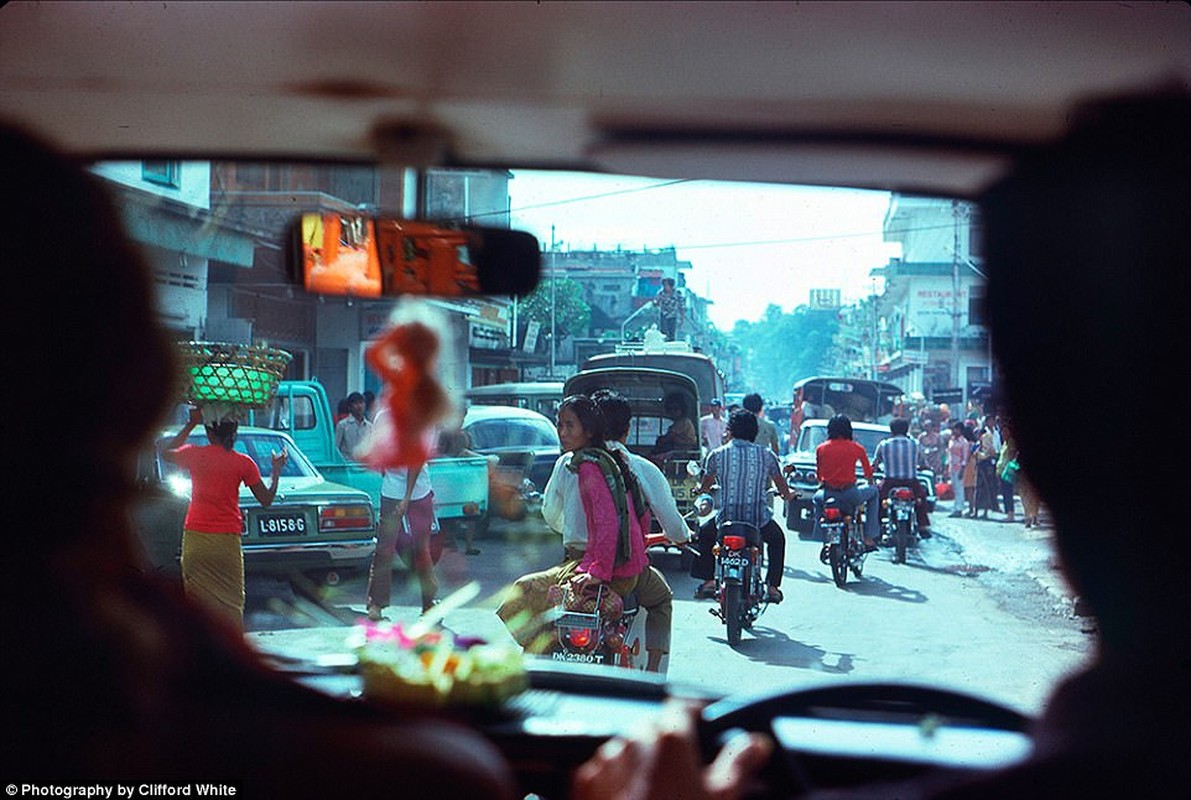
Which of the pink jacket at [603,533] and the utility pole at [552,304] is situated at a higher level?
the utility pole at [552,304]

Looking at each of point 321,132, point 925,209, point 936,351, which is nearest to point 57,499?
point 321,132

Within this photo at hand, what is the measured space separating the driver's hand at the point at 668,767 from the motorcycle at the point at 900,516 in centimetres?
929

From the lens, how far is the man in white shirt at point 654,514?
16.0 ft

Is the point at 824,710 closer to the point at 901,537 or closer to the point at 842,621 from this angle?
the point at 842,621

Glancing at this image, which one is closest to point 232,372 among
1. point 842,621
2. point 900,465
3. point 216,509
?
point 216,509

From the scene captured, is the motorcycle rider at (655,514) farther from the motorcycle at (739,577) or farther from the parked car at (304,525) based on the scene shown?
the motorcycle at (739,577)

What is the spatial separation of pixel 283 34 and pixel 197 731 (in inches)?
58.2

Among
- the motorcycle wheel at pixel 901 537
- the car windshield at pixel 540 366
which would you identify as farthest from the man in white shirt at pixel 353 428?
the motorcycle wheel at pixel 901 537

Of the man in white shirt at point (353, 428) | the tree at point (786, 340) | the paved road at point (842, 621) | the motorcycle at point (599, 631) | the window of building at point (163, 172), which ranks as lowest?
the paved road at point (842, 621)

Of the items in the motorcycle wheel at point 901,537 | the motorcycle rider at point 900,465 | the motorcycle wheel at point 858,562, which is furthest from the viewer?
the motorcycle rider at point 900,465

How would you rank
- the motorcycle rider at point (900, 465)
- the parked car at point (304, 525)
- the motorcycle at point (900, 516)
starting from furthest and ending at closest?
the motorcycle rider at point (900, 465) → the motorcycle at point (900, 516) → the parked car at point (304, 525)

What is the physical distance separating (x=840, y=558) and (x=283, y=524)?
4.71m

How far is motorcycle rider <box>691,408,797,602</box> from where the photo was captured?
722cm

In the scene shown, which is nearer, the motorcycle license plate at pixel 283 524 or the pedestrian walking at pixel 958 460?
the motorcycle license plate at pixel 283 524
